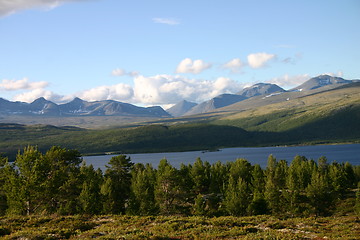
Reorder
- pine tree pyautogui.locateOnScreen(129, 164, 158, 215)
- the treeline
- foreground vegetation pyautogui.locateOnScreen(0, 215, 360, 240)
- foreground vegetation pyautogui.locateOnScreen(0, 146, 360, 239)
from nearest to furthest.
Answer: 1. foreground vegetation pyautogui.locateOnScreen(0, 215, 360, 240)
2. foreground vegetation pyautogui.locateOnScreen(0, 146, 360, 239)
3. the treeline
4. pine tree pyautogui.locateOnScreen(129, 164, 158, 215)

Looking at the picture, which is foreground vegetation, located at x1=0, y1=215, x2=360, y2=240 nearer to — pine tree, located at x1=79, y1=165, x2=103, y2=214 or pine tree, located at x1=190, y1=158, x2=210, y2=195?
pine tree, located at x1=79, y1=165, x2=103, y2=214

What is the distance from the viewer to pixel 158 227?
129 feet

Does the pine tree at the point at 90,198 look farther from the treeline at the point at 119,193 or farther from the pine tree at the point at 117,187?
the pine tree at the point at 117,187

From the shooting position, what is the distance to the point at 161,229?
126ft

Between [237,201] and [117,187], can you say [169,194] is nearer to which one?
[117,187]

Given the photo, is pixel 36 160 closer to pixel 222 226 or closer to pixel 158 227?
pixel 158 227

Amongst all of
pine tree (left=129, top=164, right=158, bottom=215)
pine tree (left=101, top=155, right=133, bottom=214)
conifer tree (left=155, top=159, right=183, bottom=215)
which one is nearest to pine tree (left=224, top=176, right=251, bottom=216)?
conifer tree (left=155, top=159, right=183, bottom=215)

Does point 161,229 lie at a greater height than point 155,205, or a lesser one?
greater

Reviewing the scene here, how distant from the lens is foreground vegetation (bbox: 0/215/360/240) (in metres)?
33.8

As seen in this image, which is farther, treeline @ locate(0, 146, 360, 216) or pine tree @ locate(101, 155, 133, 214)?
pine tree @ locate(101, 155, 133, 214)

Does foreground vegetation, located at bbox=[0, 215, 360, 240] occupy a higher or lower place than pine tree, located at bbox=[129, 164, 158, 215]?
higher

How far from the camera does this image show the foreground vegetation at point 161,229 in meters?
33.8

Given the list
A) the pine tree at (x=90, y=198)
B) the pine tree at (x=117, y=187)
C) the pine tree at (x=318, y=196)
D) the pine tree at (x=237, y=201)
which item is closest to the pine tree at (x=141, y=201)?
the pine tree at (x=117, y=187)

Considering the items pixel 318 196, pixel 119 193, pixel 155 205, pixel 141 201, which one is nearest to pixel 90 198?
pixel 119 193
